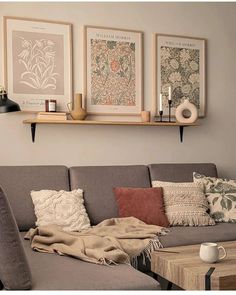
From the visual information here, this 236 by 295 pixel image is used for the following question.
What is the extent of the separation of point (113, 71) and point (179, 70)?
66 centimetres

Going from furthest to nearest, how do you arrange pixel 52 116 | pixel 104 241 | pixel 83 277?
pixel 52 116, pixel 104 241, pixel 83 277

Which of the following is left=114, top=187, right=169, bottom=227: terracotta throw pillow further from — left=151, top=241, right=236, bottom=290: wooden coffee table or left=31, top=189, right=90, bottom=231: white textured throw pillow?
left=151, top=241, right=236, bottom=290: wooden coffee table

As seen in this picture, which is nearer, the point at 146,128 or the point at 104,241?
the point at 104,241

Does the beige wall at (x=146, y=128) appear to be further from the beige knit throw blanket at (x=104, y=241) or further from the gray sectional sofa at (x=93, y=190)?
the beige knit throw blanket at (x=104, y=241)

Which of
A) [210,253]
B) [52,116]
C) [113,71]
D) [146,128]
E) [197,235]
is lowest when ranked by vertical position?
[197,235]

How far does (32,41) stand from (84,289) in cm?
220

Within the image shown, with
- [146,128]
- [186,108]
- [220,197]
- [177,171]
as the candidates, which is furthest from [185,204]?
Result: [186,108]

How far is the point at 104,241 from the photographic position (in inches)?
91.6

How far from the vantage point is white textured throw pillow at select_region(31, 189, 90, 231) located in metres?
2.74

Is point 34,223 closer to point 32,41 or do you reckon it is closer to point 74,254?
point 74,254

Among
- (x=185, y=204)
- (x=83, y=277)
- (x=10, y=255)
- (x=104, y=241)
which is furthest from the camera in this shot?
(x=185, y=204)

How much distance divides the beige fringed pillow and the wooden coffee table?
26.6 inches

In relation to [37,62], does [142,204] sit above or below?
below

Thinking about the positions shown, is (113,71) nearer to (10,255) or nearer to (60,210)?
(60,210)
